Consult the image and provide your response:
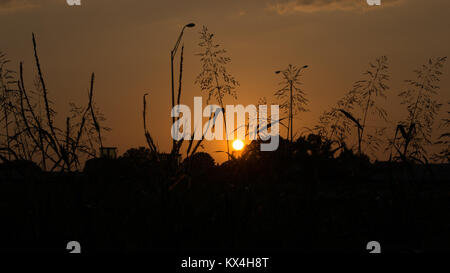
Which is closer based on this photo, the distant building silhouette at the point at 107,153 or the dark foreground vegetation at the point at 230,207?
the dark foreground vegetation at the point at 230,207

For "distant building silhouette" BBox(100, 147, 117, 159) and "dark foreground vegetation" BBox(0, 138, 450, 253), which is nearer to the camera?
"dark foreground vegetation" BBox(0, 138, 450, 253)

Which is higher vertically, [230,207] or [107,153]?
[107,153]

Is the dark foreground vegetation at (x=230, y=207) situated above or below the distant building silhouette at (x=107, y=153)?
below

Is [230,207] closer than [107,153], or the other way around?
[230,207]

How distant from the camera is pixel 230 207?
2336 millimetres

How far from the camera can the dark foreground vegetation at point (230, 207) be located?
2.35m

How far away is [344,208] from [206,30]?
164cm

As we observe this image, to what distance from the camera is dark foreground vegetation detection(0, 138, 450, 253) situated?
2.35 metres

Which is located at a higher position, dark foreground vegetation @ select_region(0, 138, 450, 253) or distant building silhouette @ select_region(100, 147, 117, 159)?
distant building silhouette @ select_region(100, 147, 117, 159)

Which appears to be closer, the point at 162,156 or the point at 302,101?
the point at 162,156
